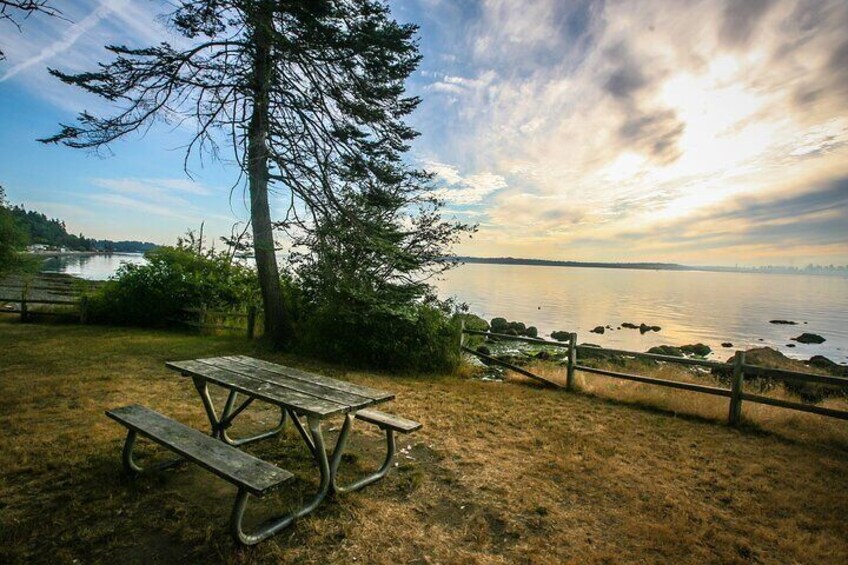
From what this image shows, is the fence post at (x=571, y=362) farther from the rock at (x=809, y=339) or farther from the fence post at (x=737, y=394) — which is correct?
the rock at (x=809, y=339)

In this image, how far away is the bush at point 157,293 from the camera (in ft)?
41.0

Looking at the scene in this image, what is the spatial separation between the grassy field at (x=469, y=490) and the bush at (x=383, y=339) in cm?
233

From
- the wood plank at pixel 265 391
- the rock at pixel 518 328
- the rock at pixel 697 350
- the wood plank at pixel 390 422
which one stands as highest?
the wood plank at pixel 265 391

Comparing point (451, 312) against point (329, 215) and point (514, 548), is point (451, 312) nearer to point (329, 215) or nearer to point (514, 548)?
point (329, 215)

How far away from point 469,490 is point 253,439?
2302mm

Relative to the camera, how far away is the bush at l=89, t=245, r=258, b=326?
12500 millimetres

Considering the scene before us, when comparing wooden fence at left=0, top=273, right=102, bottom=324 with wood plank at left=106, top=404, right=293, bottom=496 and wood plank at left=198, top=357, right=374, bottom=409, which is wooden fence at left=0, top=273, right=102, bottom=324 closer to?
wood plank at left=198, top=357, right=374, bottom=409

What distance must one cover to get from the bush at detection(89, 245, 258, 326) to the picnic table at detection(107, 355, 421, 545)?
388 inches

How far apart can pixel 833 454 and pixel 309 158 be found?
9501mm

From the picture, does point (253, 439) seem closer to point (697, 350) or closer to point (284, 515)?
point (284, 515)

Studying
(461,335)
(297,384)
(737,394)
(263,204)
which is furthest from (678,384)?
(263,204)

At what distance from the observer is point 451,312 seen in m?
10.5

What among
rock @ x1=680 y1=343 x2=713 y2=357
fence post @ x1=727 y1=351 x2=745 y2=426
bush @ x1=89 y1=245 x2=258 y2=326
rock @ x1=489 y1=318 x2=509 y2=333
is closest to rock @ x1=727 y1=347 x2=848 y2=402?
fence post @ x1=727 y1=351 x2=745 y2=426

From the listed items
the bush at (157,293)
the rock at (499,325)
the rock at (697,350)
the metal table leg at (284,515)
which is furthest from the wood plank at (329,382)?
the rock at (697,350)
